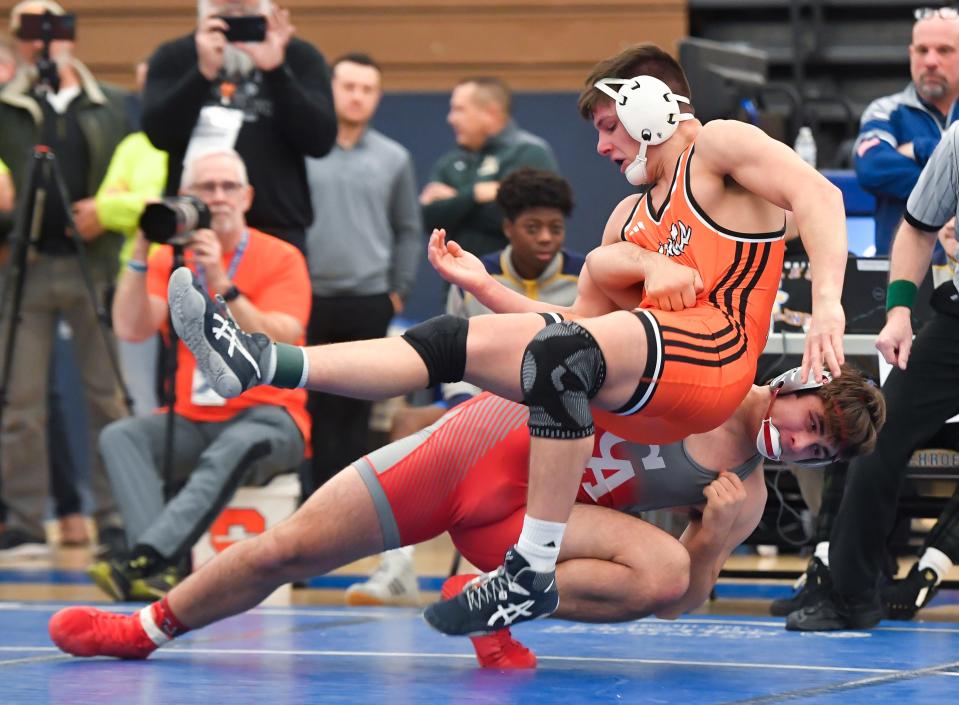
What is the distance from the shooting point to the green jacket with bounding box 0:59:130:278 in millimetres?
7570

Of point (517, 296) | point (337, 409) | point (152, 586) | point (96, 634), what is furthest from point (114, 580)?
point (517, 296)

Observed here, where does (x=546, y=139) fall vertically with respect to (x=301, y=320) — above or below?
above

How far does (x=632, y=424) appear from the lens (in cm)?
402

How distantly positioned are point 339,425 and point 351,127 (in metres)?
1.41

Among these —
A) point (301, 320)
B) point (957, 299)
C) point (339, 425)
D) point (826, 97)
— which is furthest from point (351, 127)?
point (957, 299)

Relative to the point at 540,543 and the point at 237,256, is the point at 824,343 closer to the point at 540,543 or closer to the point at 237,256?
the point at 540,543

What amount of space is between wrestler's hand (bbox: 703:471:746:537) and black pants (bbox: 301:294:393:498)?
3.33 m

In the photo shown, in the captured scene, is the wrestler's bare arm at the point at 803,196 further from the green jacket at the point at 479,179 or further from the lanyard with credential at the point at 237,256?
the green jacket at the point at 479,179

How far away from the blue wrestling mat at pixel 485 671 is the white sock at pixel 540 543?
290 mm

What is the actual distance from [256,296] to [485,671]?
2288mm

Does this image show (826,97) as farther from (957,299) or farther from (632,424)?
(632,424)

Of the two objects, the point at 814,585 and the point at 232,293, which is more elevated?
the point at 232,293

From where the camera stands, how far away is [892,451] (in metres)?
5.09

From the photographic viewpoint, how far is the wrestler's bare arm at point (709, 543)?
426 centimetres
